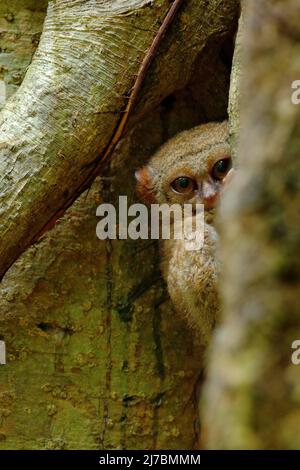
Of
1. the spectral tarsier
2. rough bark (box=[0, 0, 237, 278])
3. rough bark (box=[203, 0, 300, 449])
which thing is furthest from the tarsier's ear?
rough bark (box=[203, 0, 300, 449])

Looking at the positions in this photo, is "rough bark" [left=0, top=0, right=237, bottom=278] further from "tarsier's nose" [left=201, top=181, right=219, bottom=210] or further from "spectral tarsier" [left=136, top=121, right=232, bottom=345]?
"tarsier's nose" [left=201, top=181, right=219, bottom=210]

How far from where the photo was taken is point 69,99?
2.81 m

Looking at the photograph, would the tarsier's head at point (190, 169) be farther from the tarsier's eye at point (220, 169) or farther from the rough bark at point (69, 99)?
the rough bark at point (69, 99)

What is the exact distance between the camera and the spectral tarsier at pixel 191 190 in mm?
2895

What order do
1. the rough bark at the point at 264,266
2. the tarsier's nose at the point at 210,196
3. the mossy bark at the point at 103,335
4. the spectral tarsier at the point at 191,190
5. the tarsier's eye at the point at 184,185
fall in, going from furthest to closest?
1. the tarsier's eye at the point at 184,185
2. the tarsier's nose at the point at 210,196
3. the mossy bark at the point at 103,335
4. the spectral tarsier at the point at 191,190
5. the rough bark at the point at 264,266

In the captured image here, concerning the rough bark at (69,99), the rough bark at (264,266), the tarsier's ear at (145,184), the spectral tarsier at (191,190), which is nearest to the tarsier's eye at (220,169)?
the spectral tarsier at (191,190)

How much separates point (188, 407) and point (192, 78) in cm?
126

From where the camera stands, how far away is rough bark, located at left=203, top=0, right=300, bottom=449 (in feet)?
2.68

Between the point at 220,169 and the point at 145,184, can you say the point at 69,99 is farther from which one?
the point at 220,169

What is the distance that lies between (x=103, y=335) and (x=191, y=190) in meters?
0.66

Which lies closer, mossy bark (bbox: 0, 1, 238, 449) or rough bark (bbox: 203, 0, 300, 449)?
rough bark (bbox: 203, 0, 300, 449)
